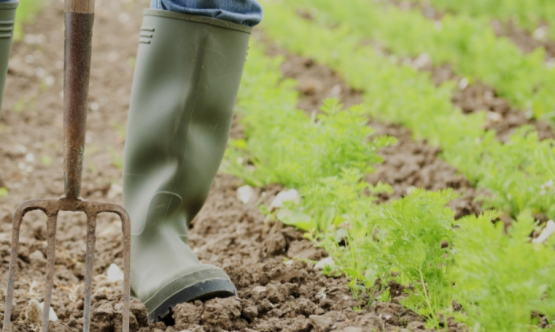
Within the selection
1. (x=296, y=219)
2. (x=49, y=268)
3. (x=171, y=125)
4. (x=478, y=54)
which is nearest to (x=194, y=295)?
(x=49, y=268)

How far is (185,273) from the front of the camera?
5.07ft

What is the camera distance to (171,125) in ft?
5.46

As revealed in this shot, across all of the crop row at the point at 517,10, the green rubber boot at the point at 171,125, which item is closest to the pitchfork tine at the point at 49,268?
the green rubber boot at the point at 171,125

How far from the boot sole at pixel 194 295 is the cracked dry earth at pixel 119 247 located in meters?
0.03

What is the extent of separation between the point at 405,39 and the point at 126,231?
14.2ft

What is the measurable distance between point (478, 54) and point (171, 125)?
2.99m

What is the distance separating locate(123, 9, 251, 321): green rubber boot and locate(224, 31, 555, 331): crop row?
0.39 metres

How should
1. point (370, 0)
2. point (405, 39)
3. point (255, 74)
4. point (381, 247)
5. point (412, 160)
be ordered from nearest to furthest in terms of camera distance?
point (381, 247), point (412, 160), point (255, 74), point (405, 39), point (370, 0)

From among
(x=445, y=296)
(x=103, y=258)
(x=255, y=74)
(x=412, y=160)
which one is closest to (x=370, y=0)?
(x=255, y=74)

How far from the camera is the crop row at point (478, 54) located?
11.7 feet

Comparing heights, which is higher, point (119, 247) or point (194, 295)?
point (194, 295)

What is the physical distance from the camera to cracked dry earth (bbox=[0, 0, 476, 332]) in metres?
1.47

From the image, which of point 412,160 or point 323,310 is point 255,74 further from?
point 323,310

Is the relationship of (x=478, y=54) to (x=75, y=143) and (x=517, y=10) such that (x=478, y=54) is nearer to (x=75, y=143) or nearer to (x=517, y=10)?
(x=517, y=10)
